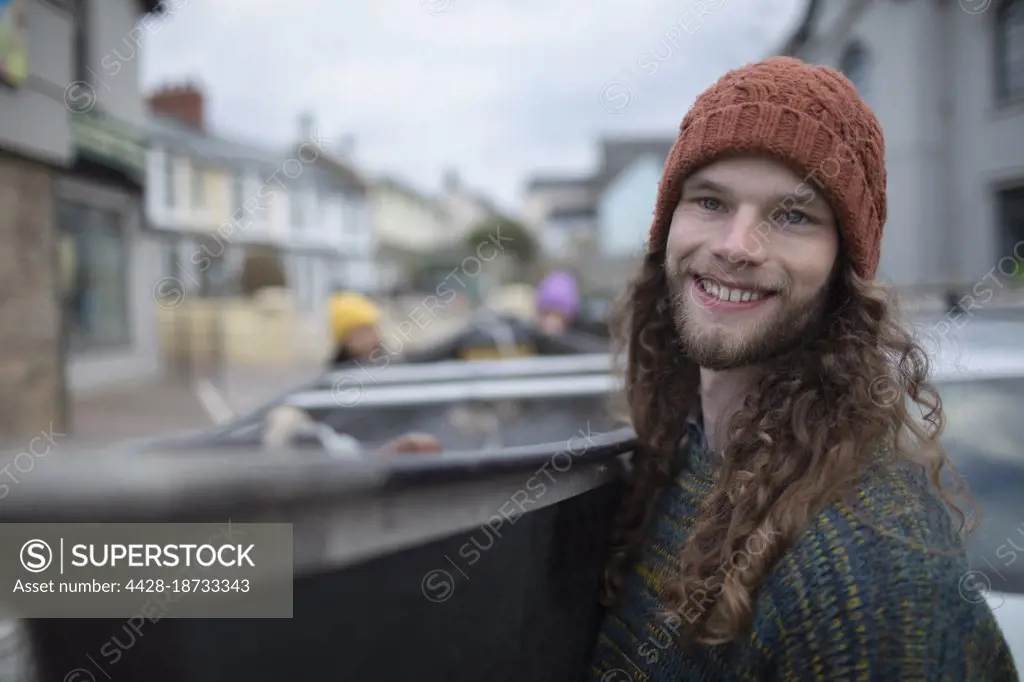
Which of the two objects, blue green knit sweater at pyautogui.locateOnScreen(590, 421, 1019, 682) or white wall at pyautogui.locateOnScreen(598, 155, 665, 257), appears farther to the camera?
white wall at pyautogui.locateOnScreen(598, 155, 665, 257)

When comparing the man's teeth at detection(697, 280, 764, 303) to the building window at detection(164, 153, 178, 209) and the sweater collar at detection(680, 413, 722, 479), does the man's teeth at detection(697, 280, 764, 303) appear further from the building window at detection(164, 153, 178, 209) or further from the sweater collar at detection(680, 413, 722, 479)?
the building window at detection(164, 153, 178, 209)

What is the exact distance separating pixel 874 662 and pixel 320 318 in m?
16.9

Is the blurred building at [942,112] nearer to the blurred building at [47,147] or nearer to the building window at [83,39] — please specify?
the blurred building at [47,147]

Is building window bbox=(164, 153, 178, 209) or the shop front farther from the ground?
building window bbox=(164, 153, 178, 209)

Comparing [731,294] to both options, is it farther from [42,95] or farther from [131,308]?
[131,308]

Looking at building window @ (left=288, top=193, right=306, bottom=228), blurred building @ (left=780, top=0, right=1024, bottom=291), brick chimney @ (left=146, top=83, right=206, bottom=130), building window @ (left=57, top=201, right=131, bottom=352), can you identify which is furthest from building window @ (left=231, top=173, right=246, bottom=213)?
blurred building @ (left=780, top=0, right=1024, bottom=291)

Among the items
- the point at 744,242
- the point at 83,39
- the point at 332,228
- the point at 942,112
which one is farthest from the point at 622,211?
the point at 744,242

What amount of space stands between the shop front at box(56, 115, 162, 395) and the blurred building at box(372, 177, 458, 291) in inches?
932

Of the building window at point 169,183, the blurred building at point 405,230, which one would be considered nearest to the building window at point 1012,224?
the building window at point 169,183

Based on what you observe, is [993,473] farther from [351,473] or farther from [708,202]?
[351,473]

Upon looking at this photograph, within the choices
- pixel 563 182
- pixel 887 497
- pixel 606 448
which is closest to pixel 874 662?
pixel 887 497

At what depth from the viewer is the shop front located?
5.68 m

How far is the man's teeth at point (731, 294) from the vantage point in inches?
41.8

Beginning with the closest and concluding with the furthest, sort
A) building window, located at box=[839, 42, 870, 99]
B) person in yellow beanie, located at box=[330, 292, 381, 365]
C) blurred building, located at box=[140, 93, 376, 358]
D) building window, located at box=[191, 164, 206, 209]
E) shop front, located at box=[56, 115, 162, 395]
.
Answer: person in yellow beanie, located at box=[330, 292, 381, 365] → building window, located at box=[839, 42, 870, 99] → shop front, located at box=[56, 115, 162, 395] → blurred building, located at box=[140, 93, 376, 358] → building window, located at box=[191, 164, 206, 209]
